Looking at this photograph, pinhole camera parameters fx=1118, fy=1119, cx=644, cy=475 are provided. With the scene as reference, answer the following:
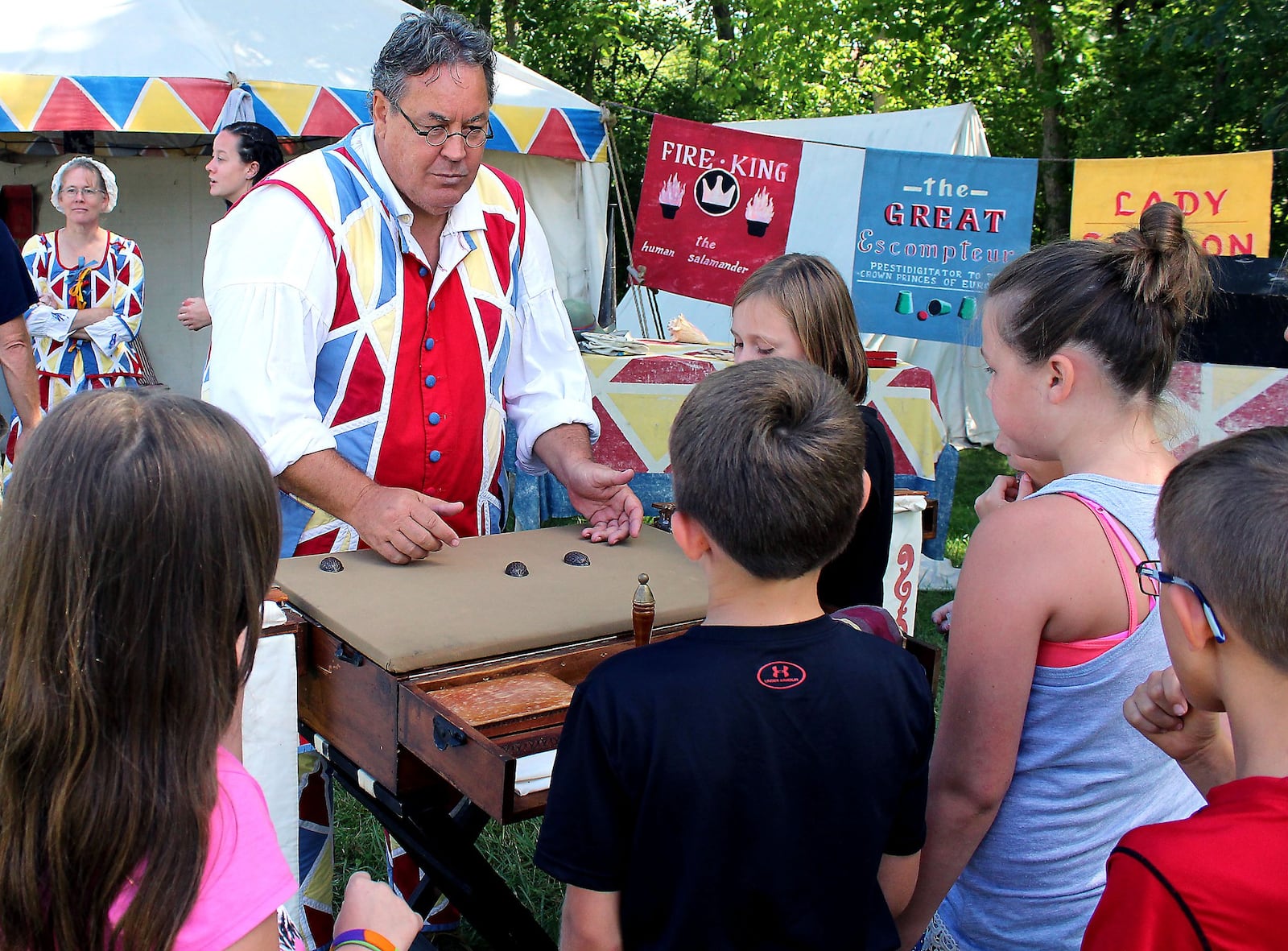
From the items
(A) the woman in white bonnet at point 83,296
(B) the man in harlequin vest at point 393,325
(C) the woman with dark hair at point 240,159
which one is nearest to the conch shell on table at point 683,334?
(C) the woman with dark hair at point 240,159

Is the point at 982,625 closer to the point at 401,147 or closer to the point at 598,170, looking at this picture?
the point at 401,147

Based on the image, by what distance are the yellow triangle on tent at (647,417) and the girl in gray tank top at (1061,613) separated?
330 centimetres

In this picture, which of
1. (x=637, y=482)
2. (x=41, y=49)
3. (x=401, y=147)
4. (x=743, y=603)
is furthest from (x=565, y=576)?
(x=41, y=49)

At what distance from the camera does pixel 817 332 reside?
6.66 feet

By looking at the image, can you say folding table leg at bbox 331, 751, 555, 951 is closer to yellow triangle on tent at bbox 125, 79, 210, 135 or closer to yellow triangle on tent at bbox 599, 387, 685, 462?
yellow triangle on tent at bbox 599, 387, 685, 462

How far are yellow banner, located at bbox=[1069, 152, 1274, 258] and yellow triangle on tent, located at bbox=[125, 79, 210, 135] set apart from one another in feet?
16.0

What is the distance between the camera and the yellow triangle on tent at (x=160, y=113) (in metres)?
6.22

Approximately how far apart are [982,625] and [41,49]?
6.78 metres

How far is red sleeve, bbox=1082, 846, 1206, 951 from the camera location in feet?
2.91

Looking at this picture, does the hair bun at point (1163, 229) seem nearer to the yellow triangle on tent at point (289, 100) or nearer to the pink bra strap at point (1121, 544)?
the pink bra strap at point (1121, 544)

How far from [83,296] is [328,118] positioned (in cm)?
182

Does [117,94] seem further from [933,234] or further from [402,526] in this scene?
[402,526]

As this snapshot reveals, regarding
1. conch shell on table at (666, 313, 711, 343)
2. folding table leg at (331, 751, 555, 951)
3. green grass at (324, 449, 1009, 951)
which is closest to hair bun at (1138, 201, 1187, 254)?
folding table leg at (331, 751, 555, 951)

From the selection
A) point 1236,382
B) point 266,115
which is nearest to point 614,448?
point 1236,382
